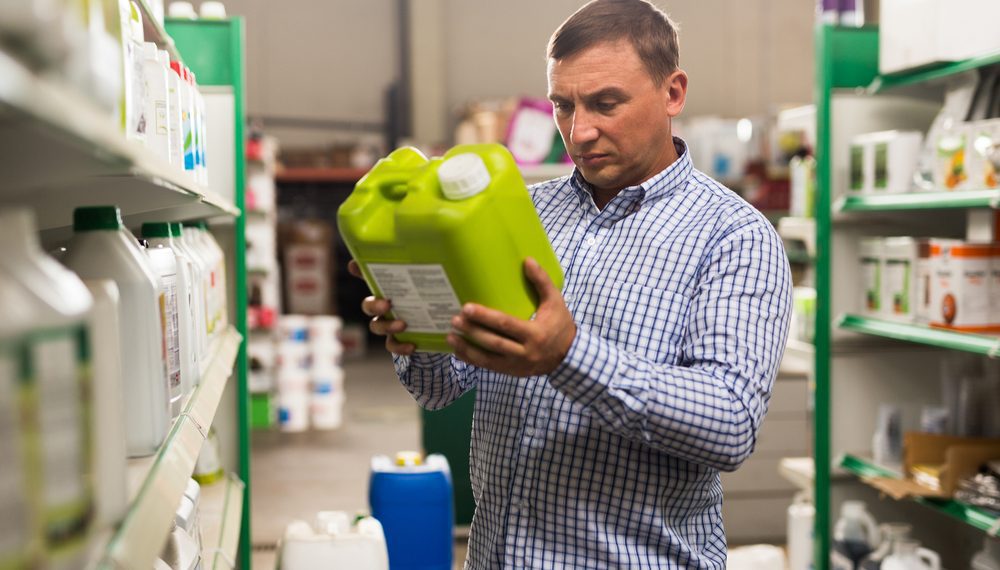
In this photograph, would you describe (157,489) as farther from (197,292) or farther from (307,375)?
(307,375)

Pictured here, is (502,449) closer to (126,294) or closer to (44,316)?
(126,294)

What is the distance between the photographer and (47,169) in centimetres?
94

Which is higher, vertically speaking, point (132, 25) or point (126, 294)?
point (132, 25)

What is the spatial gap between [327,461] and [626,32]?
5.61 meters

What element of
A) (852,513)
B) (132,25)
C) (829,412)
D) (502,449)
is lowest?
(852,513)

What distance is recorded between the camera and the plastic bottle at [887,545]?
3.47m

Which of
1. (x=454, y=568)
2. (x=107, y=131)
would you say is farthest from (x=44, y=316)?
(x=454, y=568)

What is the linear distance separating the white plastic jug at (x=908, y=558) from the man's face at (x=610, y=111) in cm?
217

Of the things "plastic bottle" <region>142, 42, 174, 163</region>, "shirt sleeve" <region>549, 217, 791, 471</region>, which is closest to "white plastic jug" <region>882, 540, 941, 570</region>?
"shirt sleeve" <region>549, 217, 791, 471</region>

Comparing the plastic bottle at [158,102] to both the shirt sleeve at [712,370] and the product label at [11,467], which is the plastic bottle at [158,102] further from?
the product label at [11,467]

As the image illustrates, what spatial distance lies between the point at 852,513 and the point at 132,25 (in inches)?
120

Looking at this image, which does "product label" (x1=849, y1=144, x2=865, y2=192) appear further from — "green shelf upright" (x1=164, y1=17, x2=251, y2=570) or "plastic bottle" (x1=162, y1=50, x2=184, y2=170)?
"plastic bottle" (x1=162, y1=50, x2=184, y2=170)

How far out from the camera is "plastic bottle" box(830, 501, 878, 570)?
3.75m

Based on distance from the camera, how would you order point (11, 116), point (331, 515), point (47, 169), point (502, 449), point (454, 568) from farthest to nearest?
1. point (454, 568)
2. point (331, 515)
3. point (502, 449)
4. point (47, 169)
5. point (11, 116)
